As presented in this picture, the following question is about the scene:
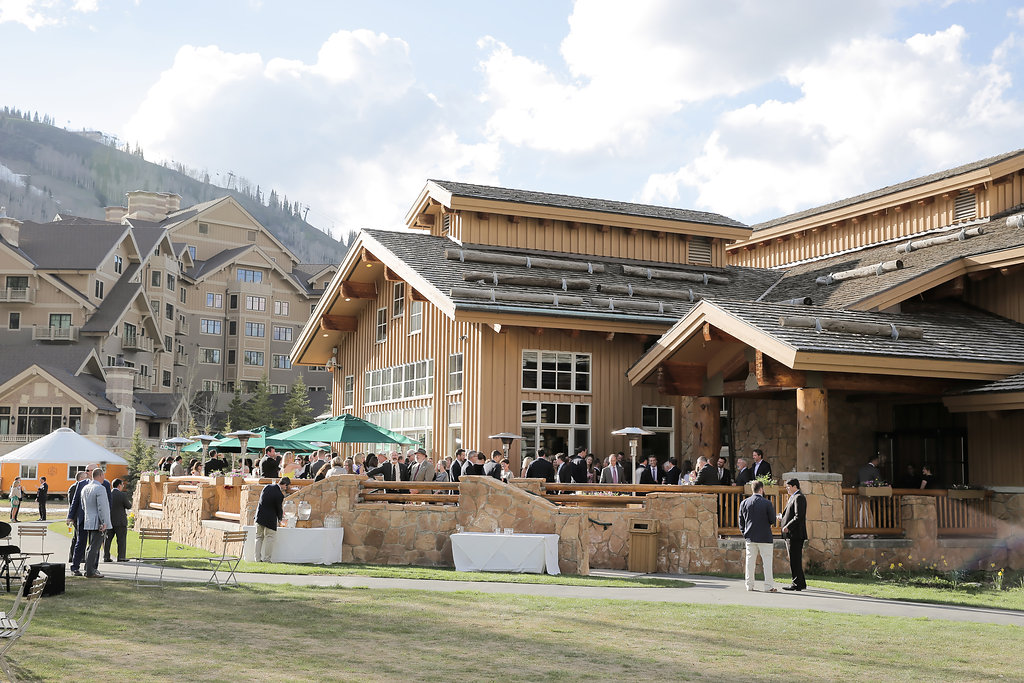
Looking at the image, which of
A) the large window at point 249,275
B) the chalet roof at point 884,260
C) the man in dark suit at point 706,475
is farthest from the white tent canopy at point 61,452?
the large window at point 249,275

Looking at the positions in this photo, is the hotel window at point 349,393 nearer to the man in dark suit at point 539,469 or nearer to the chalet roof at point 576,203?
the chalet roof at point 576,203

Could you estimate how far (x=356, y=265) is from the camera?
2916cm

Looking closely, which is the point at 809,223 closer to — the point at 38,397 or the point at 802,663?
the point at 802,663

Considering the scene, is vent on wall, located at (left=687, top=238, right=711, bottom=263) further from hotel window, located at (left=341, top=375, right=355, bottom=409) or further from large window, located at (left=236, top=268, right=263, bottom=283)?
large window, located at (left=236, top=268, right=263, bottom=283)

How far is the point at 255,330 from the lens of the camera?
286ft

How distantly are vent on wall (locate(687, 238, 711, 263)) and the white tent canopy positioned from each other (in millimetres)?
→ 15599

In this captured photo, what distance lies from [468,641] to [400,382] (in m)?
17.8

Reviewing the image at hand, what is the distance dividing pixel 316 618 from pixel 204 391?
3002 inches

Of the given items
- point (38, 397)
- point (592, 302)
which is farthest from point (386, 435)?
point (38, 397)

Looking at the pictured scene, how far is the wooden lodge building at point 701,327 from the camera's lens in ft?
64.6

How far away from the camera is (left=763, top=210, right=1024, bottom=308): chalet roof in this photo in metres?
22.4

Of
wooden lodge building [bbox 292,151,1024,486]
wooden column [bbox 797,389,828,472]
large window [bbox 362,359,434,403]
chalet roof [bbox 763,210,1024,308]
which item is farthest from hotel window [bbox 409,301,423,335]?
wooden column [bbox 797,389,828,472]

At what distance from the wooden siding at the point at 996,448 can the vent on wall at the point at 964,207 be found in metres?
7.52

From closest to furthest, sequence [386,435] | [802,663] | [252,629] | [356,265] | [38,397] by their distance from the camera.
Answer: [802,663], [252,629], [386,435], [356,265], [38,397]
